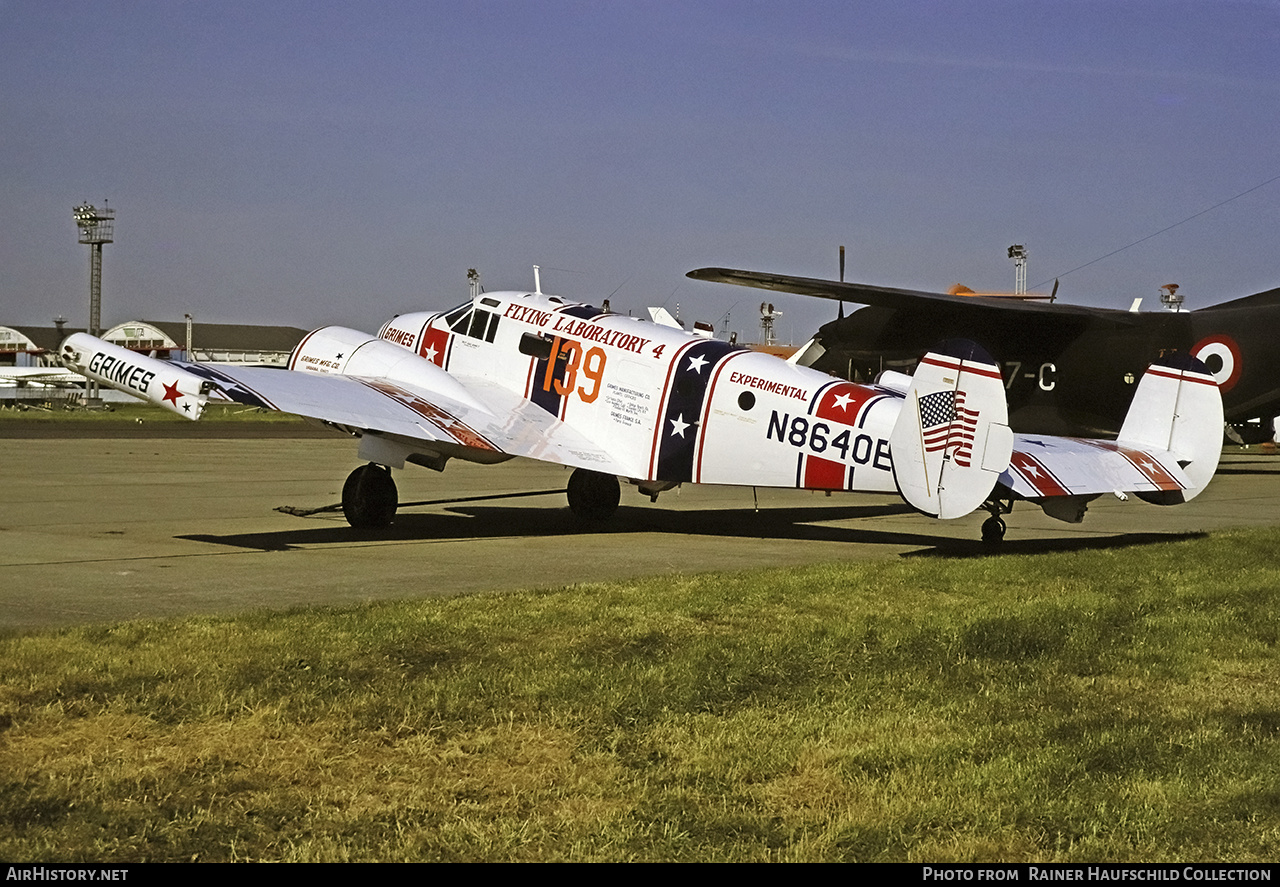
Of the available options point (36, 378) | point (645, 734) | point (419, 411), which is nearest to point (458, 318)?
point (419, 411)

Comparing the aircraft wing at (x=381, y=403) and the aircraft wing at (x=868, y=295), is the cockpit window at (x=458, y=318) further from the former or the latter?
the aircraft wing at (x=868, y=295)

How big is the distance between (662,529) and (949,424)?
5.95m

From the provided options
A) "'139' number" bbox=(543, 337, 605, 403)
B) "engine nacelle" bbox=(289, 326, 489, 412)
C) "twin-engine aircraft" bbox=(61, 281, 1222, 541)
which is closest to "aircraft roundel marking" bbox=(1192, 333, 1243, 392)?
"twin-engine aircraft" bbox=(61, 281, 1222, 541)

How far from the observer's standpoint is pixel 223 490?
848 inches

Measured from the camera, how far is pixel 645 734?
621cm

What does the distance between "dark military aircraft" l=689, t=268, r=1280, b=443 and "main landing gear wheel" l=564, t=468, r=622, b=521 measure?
5855 mm

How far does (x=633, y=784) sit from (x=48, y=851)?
2219 mm

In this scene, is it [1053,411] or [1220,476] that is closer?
[1053,411]

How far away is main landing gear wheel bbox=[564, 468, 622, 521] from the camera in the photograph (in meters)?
17.8

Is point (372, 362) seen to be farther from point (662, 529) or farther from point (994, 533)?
point (994, 533)

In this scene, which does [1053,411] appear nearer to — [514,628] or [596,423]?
[596,423]

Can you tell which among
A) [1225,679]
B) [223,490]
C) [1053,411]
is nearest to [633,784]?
[1225,679]

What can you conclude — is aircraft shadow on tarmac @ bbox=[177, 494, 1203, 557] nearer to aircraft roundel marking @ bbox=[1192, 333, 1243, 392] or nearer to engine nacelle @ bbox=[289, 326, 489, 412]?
engine nacelle @ bbox=[289, 326, 489, 412]

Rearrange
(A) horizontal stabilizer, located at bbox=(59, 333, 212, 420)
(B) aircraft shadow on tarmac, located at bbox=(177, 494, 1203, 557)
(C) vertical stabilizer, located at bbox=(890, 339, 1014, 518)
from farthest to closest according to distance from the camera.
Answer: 1. (B) aircraft shadow on tarmac, located at bbox=(177, 494, 1203, 557)
2. (A) horizontal stabilizer, located at bbox=(59, 333, 212, 420)
3. (C) vertical stabilizer, located at bbox=(890, 339, 1014, 518)
